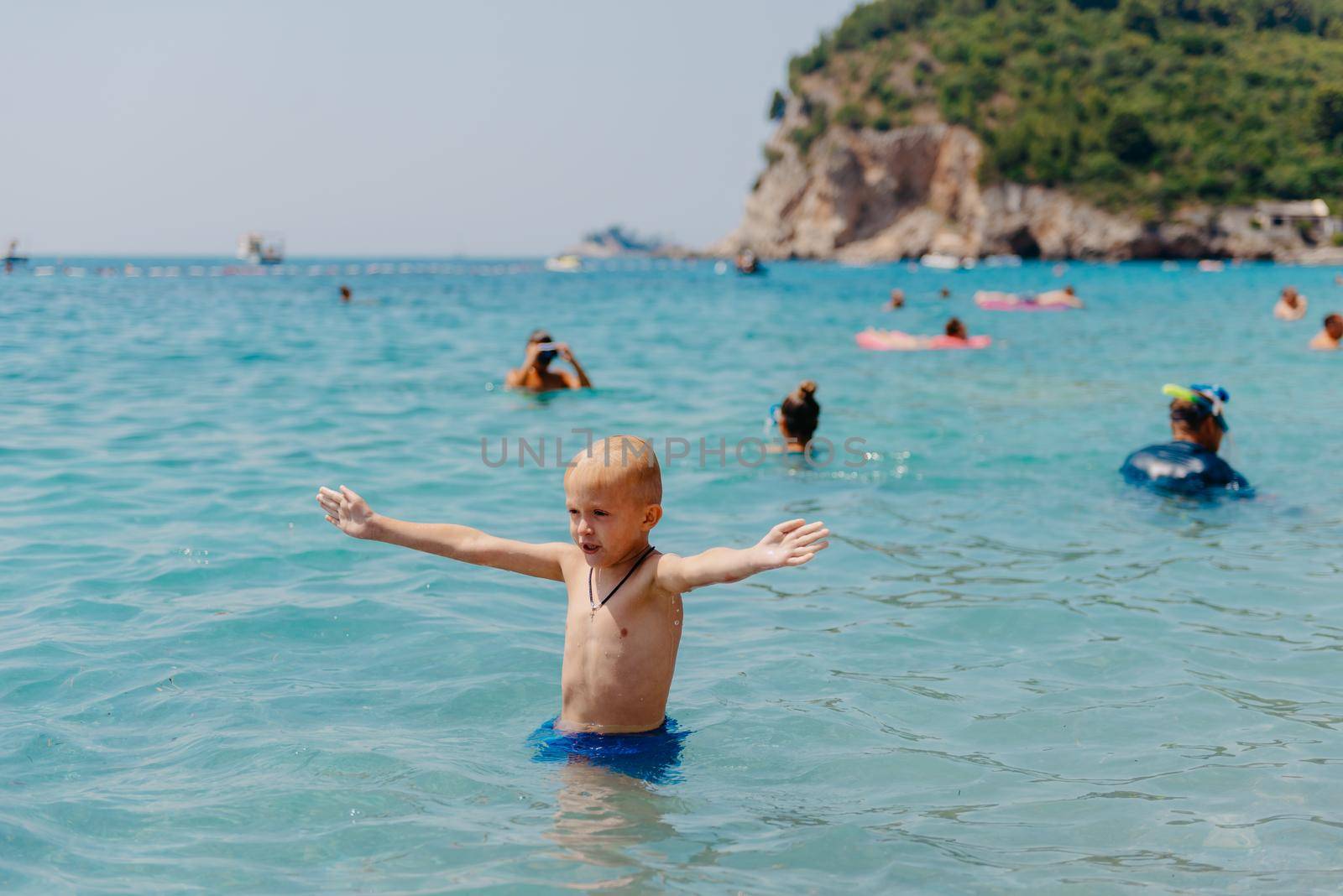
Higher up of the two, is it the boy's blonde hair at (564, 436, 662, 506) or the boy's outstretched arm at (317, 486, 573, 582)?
the boy's blonde hair at (564, 436, 662, 506)

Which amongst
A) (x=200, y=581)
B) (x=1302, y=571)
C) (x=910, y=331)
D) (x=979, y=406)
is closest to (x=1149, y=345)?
(x=910, y=331)

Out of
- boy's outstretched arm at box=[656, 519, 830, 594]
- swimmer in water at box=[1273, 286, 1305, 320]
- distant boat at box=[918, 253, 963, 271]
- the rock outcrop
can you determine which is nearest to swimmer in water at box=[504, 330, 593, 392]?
boy's outstretched arm at box=[656, 519, 830, 594]

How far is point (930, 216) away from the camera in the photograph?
328 ft

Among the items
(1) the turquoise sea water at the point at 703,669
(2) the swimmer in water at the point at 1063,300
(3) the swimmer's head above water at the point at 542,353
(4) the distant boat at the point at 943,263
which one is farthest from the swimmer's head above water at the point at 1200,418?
(4) the distant boat at the point at 943,263

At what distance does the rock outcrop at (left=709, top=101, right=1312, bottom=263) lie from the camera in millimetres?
84562

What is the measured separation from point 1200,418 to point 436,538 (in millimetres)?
7173

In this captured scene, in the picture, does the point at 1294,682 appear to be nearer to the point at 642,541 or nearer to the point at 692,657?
the point at 692,657

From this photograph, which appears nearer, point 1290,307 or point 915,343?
point 915,343

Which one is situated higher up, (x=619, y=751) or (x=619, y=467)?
(x=619, y=467)

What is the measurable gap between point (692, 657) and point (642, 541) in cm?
167

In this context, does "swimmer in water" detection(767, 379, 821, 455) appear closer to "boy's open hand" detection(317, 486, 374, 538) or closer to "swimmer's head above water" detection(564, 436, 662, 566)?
"swimmer's head above water" detection(564, 436, 662, 566)

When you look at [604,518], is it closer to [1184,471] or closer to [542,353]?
[1184,471]

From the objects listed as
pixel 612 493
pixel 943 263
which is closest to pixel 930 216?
pixel 943 263

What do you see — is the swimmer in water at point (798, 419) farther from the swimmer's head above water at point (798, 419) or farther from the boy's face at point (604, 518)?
the boy's face at point (604, 518)
